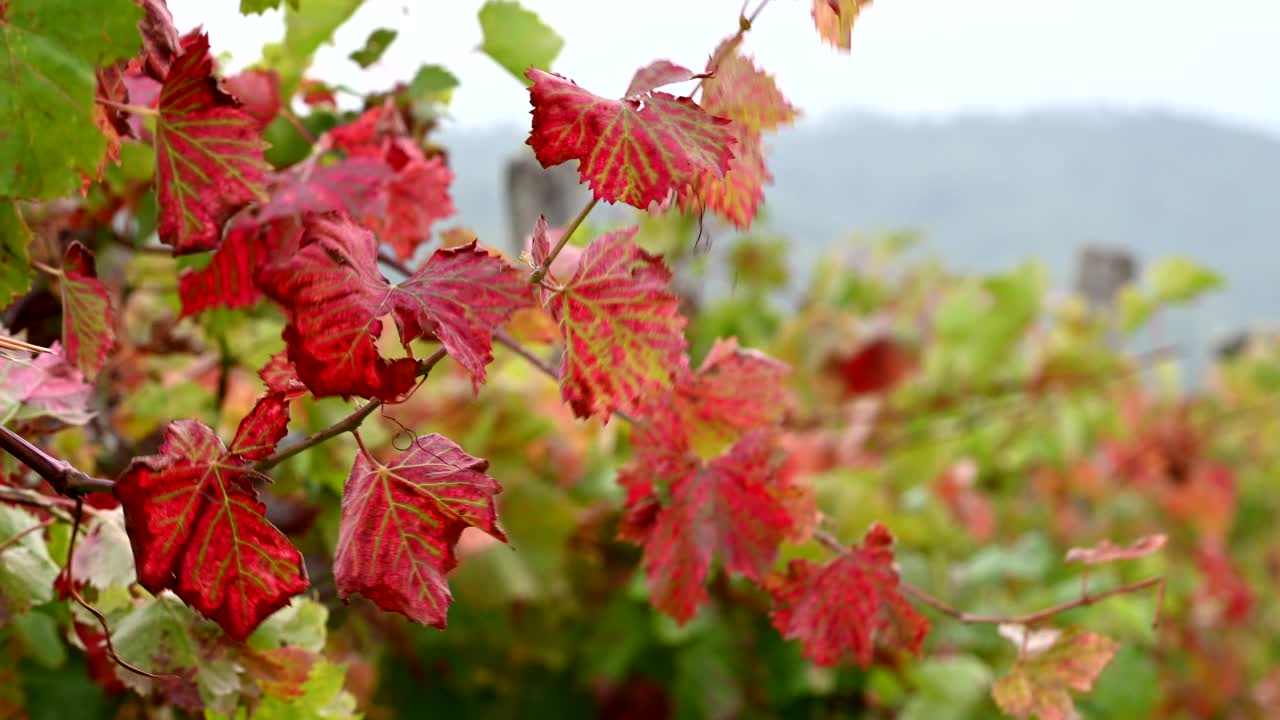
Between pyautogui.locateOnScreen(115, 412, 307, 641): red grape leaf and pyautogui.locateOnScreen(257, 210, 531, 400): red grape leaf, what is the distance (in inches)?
1.4

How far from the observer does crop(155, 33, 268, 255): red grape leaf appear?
18.2 inches

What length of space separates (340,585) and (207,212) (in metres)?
0.18

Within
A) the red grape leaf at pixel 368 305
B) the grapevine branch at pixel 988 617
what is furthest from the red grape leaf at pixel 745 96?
the grapevine branch at pixel 988 617

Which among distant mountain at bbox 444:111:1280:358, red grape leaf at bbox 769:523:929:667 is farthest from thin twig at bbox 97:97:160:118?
distant mountain at bbox 444:111:1280:358

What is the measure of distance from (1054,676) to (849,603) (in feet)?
0.34

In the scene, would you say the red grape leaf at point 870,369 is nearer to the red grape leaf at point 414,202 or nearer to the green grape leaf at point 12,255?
the red grape leaf at point 414,202

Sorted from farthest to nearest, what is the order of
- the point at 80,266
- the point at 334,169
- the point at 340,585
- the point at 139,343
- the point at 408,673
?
1. the point at 408,673
2. the point at 139,343
3. the point at 334,169
4. the point at 80,266
5. the point at 340,585

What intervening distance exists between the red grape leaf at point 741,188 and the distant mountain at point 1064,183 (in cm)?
1076

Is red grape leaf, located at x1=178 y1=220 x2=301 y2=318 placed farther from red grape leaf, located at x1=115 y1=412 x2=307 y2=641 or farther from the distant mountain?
the distant mountain

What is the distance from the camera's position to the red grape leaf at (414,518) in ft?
1.36

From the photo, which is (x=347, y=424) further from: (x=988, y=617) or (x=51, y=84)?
(x=988, y=617)

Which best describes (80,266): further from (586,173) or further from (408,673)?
(408,673)

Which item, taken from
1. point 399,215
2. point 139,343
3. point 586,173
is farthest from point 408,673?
point 586,173

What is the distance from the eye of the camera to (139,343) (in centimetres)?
86
